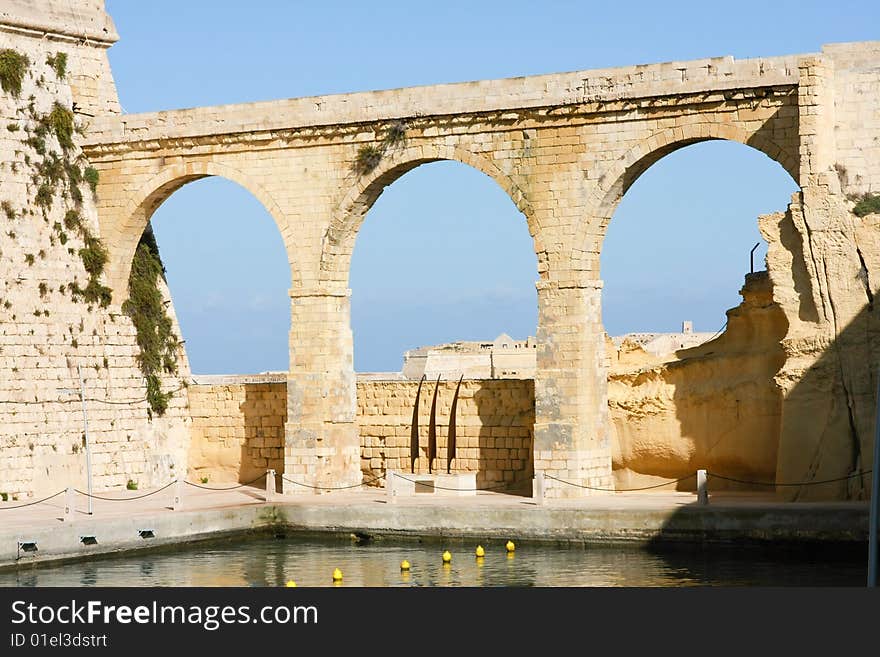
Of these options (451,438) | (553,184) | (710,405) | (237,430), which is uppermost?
(553,184)

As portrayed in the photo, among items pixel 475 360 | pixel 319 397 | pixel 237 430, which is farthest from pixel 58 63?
pixel 475 360

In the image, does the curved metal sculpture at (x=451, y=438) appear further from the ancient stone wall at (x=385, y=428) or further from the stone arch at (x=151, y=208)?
the stone arch at (x=151, y=208)

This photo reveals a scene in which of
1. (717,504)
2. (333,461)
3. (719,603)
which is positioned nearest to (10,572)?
(333,461)

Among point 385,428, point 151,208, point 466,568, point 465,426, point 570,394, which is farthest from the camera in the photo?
point 151,208

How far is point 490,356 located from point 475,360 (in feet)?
1.03

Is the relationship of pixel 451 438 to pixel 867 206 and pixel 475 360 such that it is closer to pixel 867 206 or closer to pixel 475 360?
pixel 475 360

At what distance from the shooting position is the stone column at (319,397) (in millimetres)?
25672

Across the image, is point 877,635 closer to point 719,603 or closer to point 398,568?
point 719,603

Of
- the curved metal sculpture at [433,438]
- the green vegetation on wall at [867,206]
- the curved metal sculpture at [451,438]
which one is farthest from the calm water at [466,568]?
the green vegetation on wall at [867,206]

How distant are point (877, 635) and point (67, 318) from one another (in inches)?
661

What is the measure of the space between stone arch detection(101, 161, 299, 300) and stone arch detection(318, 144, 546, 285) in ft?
2.17

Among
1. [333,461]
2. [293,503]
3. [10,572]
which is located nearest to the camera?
[10,572]

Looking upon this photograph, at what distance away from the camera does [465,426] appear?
26312mm

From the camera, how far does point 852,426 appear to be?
2144 cm
